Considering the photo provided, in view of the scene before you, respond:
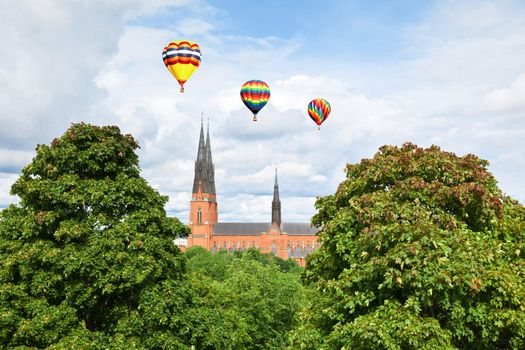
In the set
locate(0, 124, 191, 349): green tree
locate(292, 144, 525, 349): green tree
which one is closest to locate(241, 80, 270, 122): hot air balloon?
locate(0, 124, 191, 349): green tree

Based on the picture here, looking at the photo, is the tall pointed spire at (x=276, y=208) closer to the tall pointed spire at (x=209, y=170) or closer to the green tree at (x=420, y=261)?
the tall pointed spire at (x=209, y=170)

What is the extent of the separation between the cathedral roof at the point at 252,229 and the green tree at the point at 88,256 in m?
132

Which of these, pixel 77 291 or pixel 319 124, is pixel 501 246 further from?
pixel 319 124

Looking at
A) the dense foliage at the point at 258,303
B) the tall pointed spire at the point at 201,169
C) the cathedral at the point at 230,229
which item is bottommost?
the dense foliage at the point at 258,303

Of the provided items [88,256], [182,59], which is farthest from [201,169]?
[88,256]

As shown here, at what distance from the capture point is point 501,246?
14.6 m

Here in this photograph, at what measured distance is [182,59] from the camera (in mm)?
38969

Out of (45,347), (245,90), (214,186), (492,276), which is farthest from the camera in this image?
(214,186)

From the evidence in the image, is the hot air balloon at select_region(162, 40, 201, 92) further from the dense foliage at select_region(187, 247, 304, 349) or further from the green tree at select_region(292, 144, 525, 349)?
the green tree at select_region(292, 144, 525, 349)

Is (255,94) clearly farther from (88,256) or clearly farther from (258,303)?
(88,256)

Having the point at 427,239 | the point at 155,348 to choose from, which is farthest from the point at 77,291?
the point at 427,239

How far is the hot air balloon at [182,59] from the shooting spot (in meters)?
38.8

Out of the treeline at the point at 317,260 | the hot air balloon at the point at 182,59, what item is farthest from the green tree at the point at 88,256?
the hot air balloon at the point at 182,59

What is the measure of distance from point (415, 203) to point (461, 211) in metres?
1.62
